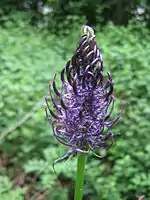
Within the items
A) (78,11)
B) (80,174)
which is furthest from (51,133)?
(78,11)

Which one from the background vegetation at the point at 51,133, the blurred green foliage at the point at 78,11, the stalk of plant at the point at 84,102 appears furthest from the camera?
the blurred green foliage at the point at 78,11

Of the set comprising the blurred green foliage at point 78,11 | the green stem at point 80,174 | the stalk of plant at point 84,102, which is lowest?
the green stem at point 80,174

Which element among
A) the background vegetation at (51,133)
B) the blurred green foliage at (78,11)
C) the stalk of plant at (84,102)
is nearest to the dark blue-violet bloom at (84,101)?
the stalk of plant at (84,102)

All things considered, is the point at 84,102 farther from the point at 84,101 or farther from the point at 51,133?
the point at 51,133

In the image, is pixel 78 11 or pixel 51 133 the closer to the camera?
pixel 51 133

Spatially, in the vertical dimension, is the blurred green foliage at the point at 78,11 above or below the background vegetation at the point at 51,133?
above

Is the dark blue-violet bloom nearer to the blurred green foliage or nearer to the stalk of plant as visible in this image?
the stalk of plant

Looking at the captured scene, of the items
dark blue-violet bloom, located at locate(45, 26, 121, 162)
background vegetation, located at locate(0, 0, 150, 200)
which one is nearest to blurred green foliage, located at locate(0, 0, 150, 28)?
background vegetation, located at locate(0, 0, 150, 200)

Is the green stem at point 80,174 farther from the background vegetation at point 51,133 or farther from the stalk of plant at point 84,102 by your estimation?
the background vegetation at point 51,133

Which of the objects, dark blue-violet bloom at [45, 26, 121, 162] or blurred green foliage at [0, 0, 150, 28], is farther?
blurred green foliage at [0, 0, 150, 28]
